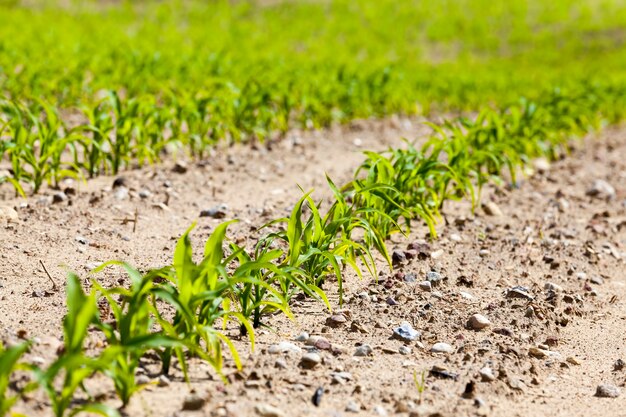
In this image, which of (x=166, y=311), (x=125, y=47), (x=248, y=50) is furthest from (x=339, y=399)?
(x=248, y=50)

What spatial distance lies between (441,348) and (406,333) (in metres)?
0.16

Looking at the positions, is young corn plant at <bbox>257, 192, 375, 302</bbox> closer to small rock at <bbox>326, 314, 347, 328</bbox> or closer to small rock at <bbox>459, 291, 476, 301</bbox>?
small rock at <bbox>326, 314, 347, 328</bbox>

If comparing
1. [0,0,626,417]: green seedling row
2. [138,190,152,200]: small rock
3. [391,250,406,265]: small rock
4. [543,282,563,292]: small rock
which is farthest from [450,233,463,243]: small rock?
[138,190,152,200]: small rock

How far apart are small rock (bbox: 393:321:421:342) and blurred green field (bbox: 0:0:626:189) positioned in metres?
2.47

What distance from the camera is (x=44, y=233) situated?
3.95 m

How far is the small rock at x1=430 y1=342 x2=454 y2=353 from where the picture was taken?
307 centimetres

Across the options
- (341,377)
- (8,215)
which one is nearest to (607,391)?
(341,377)

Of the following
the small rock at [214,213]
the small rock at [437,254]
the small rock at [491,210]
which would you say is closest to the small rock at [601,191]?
the small rock at [491,210]

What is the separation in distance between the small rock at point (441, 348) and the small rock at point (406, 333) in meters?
0.10

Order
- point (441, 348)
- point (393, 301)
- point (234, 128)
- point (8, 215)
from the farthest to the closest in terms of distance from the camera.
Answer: point (234, 128)
point (8, 215)
point (393, 301)
point (441, 348)

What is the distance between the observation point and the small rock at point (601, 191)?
613 cm

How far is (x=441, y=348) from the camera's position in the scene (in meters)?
3.08

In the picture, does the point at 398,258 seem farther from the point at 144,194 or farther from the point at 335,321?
the point at 144,194

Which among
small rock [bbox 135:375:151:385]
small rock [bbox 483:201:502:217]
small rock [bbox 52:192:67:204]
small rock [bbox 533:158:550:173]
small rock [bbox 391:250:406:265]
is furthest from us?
small rock [bbox 533:158:550:173]
